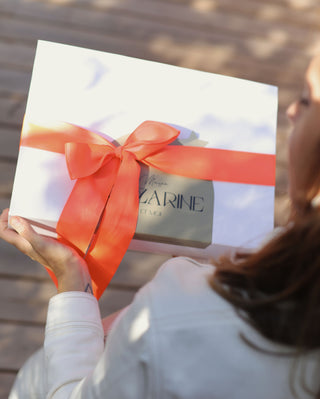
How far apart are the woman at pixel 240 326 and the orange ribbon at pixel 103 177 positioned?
27cm

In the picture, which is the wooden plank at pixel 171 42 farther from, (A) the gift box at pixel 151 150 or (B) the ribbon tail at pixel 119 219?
(B) the ribbon tail at pixel 119 219

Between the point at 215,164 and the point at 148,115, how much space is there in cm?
17

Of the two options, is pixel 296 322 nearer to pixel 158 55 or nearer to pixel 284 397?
pixel 284 397

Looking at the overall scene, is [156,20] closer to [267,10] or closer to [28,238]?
[267,10]

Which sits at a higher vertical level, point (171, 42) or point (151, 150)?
point (171, 42)

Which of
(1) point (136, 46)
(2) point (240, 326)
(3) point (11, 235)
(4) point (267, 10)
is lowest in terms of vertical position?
(3) point (11, 235)

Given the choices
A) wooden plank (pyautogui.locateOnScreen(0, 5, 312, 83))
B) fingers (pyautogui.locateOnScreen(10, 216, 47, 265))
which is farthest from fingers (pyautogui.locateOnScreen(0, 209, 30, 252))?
wooden plank (pyautogui.locateOnScreen(0, 5, 312, 83))

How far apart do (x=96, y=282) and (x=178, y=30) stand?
1.17 m

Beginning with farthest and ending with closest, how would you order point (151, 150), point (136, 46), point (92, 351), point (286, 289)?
point (136, 46), point (151, 150), point (92, 351), point (286, 289)

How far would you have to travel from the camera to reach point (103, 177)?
0.76 metres

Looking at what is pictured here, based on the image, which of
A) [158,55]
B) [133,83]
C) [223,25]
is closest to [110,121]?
[133,83]

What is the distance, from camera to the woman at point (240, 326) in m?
0.42

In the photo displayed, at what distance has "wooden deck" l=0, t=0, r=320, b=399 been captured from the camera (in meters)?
1.20

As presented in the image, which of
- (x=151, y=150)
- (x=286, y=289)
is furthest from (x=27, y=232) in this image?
(x=286, y=289)
